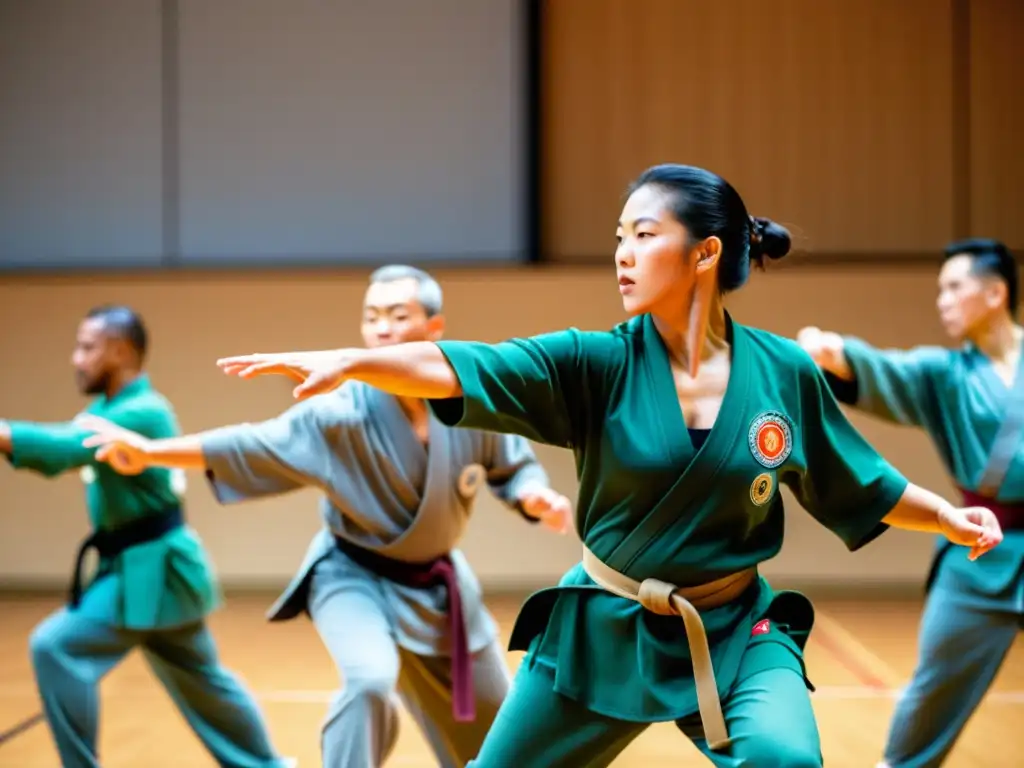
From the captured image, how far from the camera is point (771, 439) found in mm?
1888

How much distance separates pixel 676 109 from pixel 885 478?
15.7ft

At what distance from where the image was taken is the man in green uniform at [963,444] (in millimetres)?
3006

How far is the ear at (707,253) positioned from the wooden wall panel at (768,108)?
15.2 feet

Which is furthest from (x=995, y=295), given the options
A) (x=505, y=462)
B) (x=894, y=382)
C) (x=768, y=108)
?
(x=768, y=108)

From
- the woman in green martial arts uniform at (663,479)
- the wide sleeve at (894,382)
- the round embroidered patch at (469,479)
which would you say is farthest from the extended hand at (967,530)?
the round embroidered patch at (469,479)

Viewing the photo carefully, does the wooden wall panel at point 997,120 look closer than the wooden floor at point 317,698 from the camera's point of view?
No

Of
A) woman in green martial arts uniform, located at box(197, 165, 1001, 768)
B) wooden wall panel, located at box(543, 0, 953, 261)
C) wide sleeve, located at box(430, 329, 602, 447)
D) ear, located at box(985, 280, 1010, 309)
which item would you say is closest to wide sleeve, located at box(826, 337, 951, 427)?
ear, located at box(985, 280, 1010, 309)

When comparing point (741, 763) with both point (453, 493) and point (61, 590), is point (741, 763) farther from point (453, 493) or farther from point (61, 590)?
point (61, 590)

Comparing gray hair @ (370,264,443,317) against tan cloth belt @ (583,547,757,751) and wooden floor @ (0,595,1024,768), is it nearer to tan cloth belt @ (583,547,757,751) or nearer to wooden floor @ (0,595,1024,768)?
tan cloth belt @ (583,547,757,751)

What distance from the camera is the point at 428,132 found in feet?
21.3

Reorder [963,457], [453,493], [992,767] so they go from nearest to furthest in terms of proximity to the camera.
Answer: [453,493]
[963,457]
[992,767]

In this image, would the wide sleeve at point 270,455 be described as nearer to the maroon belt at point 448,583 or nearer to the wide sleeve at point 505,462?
the maroon belt at point 448,583

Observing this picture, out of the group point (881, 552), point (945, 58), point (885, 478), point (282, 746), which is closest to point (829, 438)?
point (885, 478)

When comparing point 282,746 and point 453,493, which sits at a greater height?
point 453,493
